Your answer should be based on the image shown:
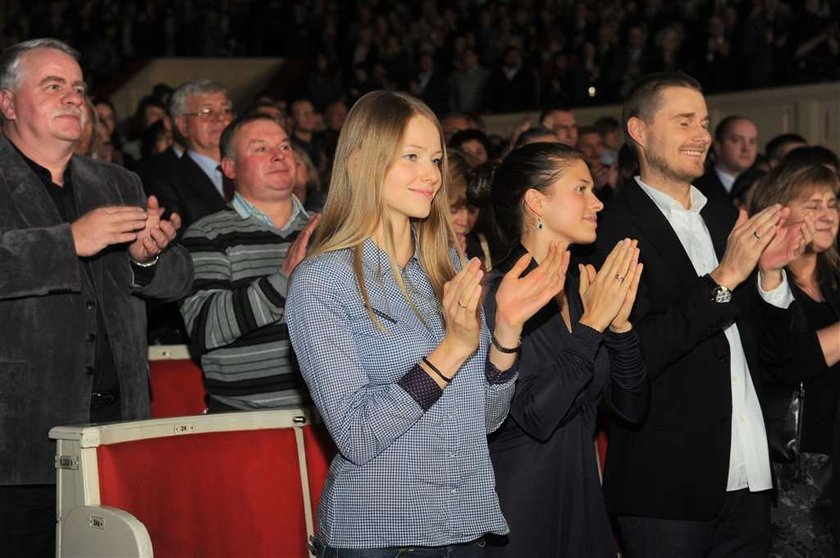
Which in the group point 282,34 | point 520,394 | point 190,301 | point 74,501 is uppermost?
point 282,34

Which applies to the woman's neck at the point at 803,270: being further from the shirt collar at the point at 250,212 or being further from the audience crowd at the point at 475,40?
the audience crowd at the point at 475,40

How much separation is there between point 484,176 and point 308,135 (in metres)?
5.47

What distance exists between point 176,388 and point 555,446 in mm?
1969

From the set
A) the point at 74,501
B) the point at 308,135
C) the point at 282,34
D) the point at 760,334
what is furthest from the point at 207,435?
the point at 282,34

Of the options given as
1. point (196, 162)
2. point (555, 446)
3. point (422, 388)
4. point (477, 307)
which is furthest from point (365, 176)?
point (196, 162)

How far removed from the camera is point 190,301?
165 inches

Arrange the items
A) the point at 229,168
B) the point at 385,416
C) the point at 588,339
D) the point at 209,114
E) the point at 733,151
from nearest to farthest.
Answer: the point at 385,416 → the point at 588,339 → the point at 229,168 → the point at 209,114 → the point at 733,151

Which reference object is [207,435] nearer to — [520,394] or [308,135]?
[520,394]

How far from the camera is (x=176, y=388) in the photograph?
4973mm

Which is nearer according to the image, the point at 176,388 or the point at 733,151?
the point at 176,388

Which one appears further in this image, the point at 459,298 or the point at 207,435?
the point at 207,435

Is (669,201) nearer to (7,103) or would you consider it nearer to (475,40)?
(7,103)

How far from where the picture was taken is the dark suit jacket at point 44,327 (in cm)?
366

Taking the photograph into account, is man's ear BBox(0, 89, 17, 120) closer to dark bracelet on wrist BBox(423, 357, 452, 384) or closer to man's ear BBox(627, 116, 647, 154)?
dark bracelet on wrist BBox(423, 357, 452, 384)
